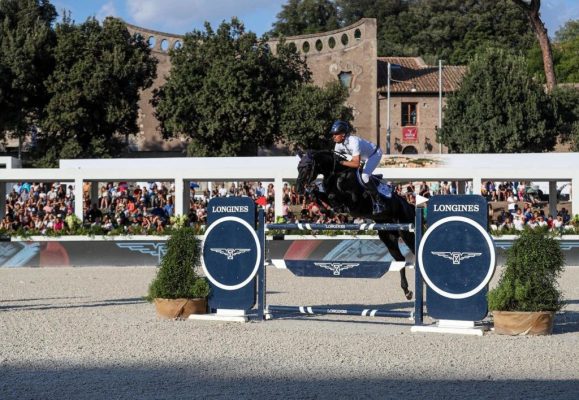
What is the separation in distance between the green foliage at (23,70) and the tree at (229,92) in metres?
6.78

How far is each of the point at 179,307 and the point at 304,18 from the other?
255 feet

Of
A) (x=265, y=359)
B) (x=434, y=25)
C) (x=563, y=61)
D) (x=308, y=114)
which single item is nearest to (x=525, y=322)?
(x=265, y=359)

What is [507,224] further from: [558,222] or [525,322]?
[525,322]

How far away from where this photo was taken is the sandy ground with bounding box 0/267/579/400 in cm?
687

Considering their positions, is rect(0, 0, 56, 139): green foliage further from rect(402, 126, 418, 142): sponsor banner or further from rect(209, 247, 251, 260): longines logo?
rect(209, 247, 251, 260): longines logo

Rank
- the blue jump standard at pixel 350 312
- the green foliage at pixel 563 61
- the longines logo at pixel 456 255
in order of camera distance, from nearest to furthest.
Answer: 1. the longines logo at pixel 456 255
2. the blue jump standard at pixel 350 312
3. the green foliage at pixel 563 61

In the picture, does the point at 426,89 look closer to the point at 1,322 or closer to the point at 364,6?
the point at 364,6

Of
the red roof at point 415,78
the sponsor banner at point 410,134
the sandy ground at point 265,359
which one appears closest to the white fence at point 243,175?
the sandy ground at point 265,359

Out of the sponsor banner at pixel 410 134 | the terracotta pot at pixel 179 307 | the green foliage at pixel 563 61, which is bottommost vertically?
the terracotta pot at pixel 179 307

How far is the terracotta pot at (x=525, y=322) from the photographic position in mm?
9633

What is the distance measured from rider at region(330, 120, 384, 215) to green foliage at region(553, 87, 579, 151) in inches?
1610

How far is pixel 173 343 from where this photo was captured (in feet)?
30.3

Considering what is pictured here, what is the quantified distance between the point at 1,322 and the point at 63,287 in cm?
540

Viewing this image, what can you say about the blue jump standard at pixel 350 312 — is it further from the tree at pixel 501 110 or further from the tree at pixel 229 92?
the tree at pixel 501 110
